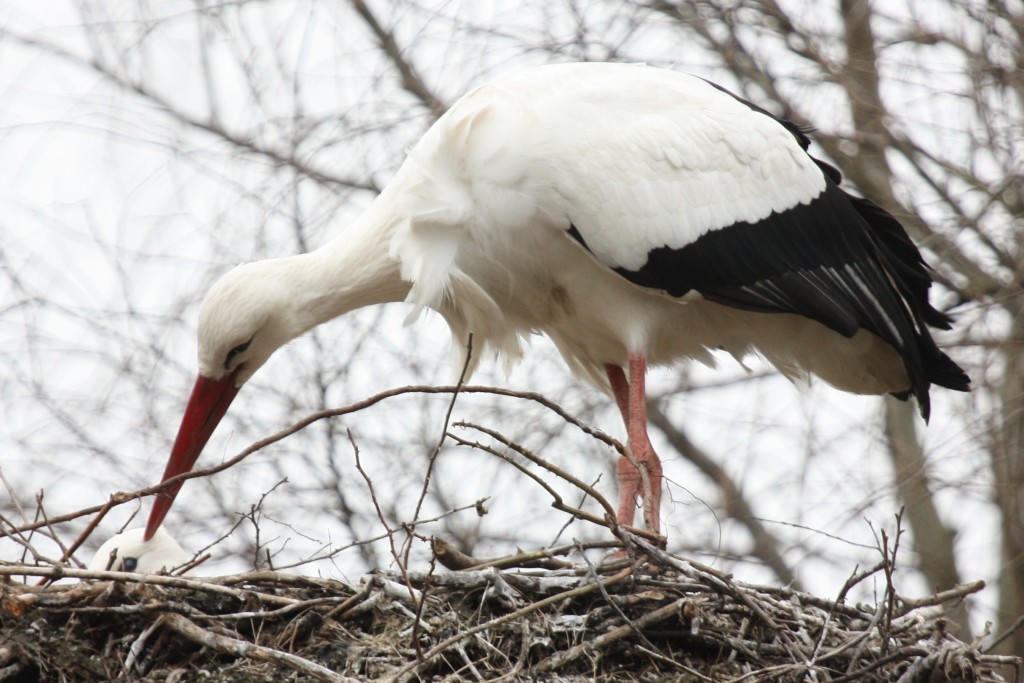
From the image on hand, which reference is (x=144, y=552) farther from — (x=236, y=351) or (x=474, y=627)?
(x=474, y=627)

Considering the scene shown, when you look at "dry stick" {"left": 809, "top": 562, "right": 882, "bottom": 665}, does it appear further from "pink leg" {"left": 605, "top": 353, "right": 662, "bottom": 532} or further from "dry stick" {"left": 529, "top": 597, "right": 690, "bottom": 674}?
"pink leg" {"left": 605, "top": 353, "right": 662, "bottom": 532}

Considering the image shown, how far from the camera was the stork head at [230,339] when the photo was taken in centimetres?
589

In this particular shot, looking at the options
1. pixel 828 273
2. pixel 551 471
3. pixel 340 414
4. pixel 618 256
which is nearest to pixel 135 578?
pixel 340 414

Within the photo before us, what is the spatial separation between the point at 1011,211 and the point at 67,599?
4.94 meters

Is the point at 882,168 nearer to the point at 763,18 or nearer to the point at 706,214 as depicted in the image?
the point at 763,18

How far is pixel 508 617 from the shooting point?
14.7 feet

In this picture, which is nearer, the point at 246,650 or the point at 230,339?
the point at 246,650

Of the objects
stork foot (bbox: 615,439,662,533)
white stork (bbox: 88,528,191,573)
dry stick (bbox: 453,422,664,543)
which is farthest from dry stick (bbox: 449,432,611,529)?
white stork (bbox: 88,528,191,573)

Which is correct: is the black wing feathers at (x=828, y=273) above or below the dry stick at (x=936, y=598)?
above

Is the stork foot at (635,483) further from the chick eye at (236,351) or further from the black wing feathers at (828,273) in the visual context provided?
the chick eye at (236,351)

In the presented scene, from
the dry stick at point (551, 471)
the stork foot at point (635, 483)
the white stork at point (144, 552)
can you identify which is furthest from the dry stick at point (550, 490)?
the white stork at point (144, 552)

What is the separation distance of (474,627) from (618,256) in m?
1.67

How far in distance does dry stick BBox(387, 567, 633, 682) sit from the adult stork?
0.60 m

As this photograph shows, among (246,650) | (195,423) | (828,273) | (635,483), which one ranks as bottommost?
(246,650)
